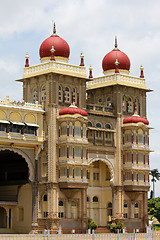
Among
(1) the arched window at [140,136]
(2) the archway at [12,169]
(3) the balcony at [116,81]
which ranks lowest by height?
(2) the archway at [12,169]

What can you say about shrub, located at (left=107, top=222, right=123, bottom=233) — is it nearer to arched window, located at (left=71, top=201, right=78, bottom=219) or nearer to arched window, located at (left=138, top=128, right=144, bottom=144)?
arched window, located at (left=71, top=201, right=78, bottom=219)

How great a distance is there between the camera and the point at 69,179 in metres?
70.3

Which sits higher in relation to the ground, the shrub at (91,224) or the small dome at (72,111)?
the small dome at (72,111)

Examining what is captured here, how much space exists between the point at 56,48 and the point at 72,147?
1251 cm

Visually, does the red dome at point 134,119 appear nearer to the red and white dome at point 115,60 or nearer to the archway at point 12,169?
the red and white dome at point 115,60

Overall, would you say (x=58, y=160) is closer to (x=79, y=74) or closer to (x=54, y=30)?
(x=79, y=74)

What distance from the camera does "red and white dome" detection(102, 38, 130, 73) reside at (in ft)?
267

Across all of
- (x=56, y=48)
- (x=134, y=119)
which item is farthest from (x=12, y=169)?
(x=134, y=119)

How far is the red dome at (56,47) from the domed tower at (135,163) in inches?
470

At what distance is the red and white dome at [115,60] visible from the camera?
81.2m

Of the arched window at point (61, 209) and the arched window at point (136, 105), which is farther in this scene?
the arched window at point (136, 105)

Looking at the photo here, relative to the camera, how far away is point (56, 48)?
74.4 meters

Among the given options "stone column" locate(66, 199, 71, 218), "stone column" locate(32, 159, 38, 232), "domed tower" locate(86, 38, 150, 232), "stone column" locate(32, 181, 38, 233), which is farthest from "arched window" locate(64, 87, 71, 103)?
"stone column" locate(66, 199, 71, 218)

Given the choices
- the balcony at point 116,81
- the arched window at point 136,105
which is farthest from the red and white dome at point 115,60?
the arched window at point 136,105
